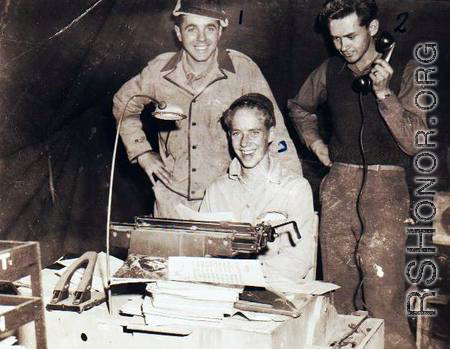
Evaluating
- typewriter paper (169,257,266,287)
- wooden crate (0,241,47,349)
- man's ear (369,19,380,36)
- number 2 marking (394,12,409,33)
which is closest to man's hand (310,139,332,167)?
man's ear (369,19,380,36)

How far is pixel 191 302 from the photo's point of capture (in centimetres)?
190

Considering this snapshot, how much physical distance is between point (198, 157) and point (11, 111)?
4.15 ft

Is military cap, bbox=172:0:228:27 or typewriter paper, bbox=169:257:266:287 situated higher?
military cap, bbox=172:0:228:27

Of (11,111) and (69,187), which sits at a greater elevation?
(11,111)

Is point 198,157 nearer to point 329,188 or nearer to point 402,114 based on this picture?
point 329,188

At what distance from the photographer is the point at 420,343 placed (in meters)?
3.20

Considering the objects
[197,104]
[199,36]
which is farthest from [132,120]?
[199,36]

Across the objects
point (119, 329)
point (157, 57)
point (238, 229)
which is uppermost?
point (157, 57)

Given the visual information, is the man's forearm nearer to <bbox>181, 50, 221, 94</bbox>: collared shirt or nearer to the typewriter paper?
<bbox>181, 50, 221, 94</bbox>: collared shirt

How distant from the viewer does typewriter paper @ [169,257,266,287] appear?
6.36 feet

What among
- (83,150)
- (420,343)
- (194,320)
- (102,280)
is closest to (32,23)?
(83,150)

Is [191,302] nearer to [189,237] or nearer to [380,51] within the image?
[189,237]

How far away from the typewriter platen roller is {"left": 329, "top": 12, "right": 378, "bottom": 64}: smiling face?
4.72 ft

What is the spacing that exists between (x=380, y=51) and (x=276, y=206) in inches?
41.2
